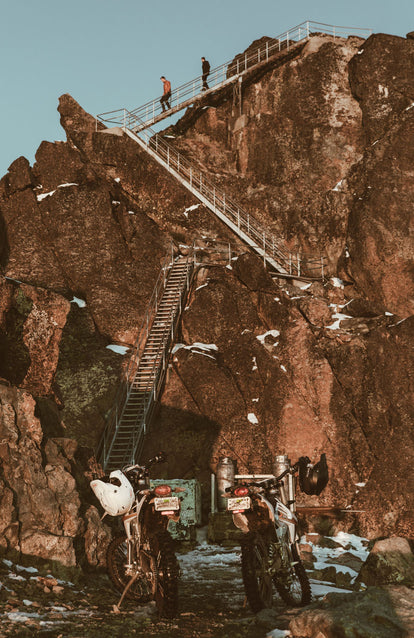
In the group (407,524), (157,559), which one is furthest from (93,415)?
(157,559)

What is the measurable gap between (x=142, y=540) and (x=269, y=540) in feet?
5.48

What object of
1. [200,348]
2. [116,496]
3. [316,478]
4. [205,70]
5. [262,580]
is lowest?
[262,580]

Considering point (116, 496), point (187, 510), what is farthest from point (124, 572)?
point (187, 510)

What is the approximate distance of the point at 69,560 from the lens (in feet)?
34.8

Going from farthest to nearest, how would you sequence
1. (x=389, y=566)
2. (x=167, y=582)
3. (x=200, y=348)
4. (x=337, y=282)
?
(x=337, y=282)
(x=200, y=348)
(x=389, y=566)
(x=167, y=582)

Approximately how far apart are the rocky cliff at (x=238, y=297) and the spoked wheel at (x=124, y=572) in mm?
1071

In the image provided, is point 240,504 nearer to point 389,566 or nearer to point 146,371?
point 389,566

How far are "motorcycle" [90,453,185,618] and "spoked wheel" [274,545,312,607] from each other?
157 cm

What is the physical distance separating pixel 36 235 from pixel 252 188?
10591mm

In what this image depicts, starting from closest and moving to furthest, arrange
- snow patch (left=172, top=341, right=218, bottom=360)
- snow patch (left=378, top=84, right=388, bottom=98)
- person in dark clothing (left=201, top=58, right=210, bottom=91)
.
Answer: snow patch (left=172, top=341, right=218, bottom=360) < snow patch (left=378, top=84, right=388, bottom=98) < person in dark clothing (left=201, top=58, right=210, bottom=91)

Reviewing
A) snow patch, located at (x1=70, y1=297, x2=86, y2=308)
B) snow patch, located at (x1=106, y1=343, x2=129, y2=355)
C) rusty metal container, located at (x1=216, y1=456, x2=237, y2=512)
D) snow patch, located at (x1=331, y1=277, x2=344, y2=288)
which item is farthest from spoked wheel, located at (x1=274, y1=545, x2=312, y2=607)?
snow patch, located at (x1=331, y1=277, x2=344, y2=288)

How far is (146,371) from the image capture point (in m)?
23.6

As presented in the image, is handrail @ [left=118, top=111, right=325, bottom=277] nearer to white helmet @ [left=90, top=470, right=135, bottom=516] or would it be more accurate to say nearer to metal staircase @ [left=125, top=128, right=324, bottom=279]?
metal staircase @ [left=125, top=128, right=324, bottom=279]

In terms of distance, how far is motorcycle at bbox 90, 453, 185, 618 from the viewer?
28.5 feet
